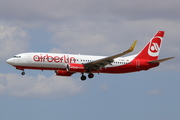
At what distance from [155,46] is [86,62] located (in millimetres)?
17270

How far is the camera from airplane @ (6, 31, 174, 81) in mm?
87250

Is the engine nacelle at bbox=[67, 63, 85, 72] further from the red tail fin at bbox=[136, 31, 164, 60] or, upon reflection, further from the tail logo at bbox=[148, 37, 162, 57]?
the tail logo at bbox=[148, 37, 162, 57]

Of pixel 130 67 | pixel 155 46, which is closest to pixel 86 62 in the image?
pixel 130 67

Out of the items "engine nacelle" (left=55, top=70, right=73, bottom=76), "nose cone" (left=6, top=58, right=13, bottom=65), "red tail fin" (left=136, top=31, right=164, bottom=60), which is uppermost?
"red tail fin" (left=136, top=31, right=164, bottom=60)

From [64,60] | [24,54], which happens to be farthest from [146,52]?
[24,54]

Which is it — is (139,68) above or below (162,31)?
below

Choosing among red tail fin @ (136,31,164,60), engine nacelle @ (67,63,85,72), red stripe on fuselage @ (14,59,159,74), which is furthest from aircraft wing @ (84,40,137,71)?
red tail fin @ (136,31,164,60)

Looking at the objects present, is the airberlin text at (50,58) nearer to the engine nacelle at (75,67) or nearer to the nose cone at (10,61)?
the engine nacelle at (75,67)

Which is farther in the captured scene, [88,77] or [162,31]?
[162,31]

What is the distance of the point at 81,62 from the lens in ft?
296

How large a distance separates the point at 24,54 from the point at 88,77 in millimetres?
13885

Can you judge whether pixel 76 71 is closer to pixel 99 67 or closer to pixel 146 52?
pixel 99 67

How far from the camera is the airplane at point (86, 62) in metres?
87.2

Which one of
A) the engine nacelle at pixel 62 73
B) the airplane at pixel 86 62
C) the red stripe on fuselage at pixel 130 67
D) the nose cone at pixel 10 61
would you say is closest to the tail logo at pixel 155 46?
the airplane at pixel 86 62
